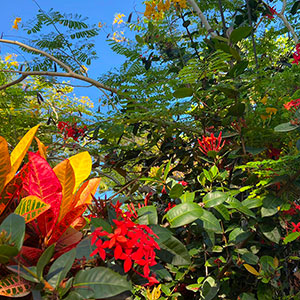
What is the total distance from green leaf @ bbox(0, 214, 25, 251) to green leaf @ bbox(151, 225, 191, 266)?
1.00 ft

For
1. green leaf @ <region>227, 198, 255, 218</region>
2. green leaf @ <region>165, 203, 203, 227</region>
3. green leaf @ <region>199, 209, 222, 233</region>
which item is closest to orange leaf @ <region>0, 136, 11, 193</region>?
green leaf @ <region>165, 203, 203, 227</region>

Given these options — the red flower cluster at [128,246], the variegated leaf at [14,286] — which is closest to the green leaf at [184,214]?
the red flower cluster at [128,246]

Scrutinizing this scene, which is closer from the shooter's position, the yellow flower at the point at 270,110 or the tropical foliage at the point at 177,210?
the tropical foliage at the point at 177,210

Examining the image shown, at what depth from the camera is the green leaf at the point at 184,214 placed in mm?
765

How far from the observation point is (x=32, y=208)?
0.58 m

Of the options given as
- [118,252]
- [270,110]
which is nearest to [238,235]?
[270,110]

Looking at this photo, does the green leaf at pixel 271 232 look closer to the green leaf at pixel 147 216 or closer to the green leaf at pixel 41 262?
the green leaf at pixel 147 216

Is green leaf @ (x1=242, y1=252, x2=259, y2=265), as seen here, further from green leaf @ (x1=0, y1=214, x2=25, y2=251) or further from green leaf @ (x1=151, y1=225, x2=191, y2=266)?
green leaf @ (x1=0, y1=214, x2=25, y2=251)

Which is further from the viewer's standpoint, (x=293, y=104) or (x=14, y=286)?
(x=293, y=104)

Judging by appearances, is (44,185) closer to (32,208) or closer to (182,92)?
(32,208)

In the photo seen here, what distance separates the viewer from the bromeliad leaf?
57cm

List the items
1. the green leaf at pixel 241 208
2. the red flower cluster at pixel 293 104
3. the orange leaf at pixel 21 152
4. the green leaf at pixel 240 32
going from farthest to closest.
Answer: the green leaf at pixel 240 32 → the red flower cluster at pixel 293 104 → the green leaf at pixel 241 208 → the orange leaf at pixel 21 152

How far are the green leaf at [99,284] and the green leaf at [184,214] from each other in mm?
282

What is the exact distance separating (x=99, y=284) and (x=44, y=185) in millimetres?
239
